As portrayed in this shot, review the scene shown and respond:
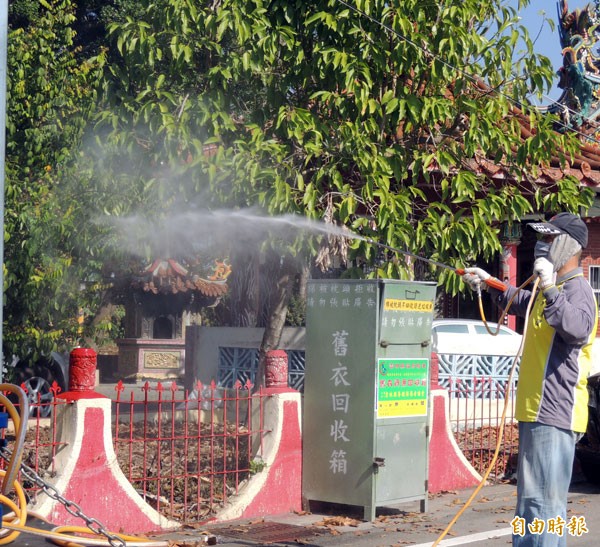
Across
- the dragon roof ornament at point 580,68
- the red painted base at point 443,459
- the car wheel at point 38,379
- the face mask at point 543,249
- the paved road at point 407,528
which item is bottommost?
the paved road at point 407,528

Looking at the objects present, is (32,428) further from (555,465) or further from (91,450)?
(555,465)

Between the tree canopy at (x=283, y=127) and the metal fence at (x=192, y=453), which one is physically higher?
the tree canopy at (x=283, y=127)

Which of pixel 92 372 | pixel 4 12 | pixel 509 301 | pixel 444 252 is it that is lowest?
pixel 92 372

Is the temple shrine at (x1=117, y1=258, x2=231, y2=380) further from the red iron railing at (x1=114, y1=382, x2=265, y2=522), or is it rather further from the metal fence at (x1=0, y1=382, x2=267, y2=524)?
the red iron railing at (x1=114, y1=382, x2=265, y2=522)

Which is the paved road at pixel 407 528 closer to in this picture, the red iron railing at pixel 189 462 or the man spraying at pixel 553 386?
the red iron railing at pixel 189 462

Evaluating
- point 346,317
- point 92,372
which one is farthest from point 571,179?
point 92,372

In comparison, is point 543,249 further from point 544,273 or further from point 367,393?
point 367,393

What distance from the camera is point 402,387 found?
8.44m

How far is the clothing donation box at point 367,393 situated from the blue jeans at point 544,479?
2.87m

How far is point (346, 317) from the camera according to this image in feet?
27.3

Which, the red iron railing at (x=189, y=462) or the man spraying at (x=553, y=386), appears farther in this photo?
the red iron railing at (x=189, y=462)

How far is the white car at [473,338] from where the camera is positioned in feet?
54.9

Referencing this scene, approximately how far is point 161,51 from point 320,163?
1.92 m

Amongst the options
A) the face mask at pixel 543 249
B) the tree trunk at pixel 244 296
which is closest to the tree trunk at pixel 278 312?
the face mask at pixel 543 249
